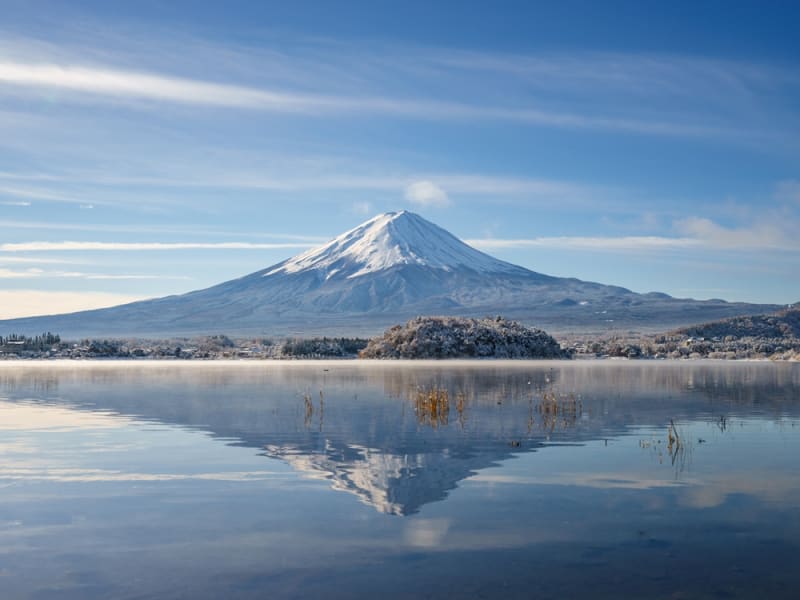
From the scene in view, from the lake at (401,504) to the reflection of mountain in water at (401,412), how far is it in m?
0.10

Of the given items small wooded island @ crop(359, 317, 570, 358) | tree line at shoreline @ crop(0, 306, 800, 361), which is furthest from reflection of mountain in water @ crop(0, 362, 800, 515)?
tree line at shoreline @ crop(0, 306, 800, 361)

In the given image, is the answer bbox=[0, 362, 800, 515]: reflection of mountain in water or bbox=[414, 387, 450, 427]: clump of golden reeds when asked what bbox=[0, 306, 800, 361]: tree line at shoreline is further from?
bbox=[414, 387, 450, 427]: clump of golden reeds

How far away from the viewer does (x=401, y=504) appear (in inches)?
403

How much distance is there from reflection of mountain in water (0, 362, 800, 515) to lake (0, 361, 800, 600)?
0.34 ft

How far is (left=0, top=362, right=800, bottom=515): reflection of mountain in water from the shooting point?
509 inches

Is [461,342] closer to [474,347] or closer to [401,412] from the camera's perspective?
[474,347]

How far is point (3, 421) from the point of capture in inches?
773

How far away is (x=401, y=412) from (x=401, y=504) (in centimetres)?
1100

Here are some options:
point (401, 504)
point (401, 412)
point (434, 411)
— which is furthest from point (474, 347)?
point (401, 504)

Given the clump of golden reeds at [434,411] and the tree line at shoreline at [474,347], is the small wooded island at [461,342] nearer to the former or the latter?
the tree line at shoreline at [474,347]

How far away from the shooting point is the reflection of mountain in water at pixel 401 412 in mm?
12930

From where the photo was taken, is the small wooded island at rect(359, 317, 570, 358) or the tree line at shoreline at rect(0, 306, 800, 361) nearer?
the small wooded island at rect(359, 317, 570, 358)

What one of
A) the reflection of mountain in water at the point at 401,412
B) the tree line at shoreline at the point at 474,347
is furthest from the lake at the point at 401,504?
the tree line at shoreline at the point at 474,347

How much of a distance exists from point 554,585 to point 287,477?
5525 millimetres
